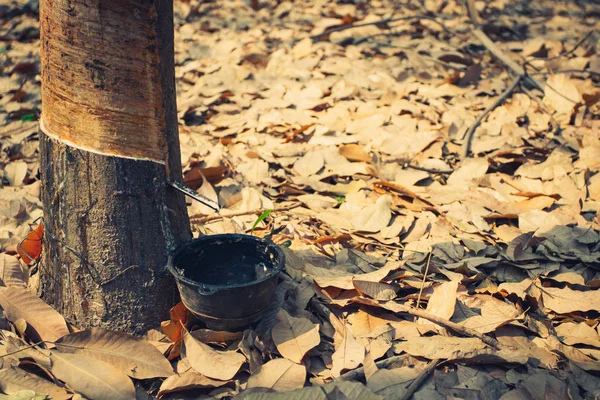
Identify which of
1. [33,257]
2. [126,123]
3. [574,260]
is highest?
[126,123]

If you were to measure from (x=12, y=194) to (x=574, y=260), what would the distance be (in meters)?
2.29

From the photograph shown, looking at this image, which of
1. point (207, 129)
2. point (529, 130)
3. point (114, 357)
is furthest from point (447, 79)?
point (114, 357)

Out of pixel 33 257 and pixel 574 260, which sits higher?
pixel 33 257

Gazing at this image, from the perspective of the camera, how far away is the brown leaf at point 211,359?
1.58m

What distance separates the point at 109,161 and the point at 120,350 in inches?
21.6

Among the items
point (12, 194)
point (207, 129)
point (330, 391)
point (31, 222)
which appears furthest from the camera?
point (207, 129)

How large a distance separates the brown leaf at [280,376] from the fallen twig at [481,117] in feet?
5.24

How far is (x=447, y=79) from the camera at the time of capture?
3.50m

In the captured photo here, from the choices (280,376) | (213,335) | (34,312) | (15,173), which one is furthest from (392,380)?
(15,173)

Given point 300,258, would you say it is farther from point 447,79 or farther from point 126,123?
point 447,79

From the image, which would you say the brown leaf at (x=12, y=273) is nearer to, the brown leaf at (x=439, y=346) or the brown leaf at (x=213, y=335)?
the brown leaf at (x=213, y=335)

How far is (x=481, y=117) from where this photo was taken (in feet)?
9.84

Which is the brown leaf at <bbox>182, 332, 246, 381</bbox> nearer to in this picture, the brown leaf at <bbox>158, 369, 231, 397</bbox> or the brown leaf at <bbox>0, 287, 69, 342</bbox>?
the brown leaf at <bbox>158, 369, 231, 397</bbox>

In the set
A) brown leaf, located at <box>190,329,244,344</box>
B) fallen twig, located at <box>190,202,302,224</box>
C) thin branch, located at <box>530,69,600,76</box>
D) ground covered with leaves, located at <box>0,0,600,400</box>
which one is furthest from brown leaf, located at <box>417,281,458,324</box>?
thin branch, located at <box>530,69,600,76</box>
